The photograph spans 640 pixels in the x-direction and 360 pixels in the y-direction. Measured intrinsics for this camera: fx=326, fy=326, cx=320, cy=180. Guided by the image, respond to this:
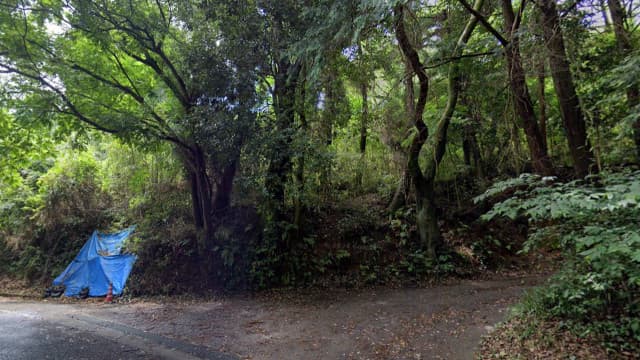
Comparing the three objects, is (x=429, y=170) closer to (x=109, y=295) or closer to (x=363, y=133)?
(x=363, y=133)

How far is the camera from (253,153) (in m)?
7.26

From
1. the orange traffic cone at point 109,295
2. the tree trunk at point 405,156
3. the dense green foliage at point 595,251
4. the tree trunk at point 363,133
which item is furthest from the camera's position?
the tree trunk at point 363,133

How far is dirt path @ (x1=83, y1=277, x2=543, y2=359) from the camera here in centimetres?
468

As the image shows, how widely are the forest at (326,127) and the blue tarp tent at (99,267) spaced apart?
1.92 feet

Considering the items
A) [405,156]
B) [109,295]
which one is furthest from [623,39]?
[109,295]

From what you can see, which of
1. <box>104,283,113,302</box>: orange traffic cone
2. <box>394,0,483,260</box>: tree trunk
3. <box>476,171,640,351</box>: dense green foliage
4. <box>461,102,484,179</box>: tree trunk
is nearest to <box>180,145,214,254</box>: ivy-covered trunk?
<box>104,283,113,302</box>: orange traffic cone

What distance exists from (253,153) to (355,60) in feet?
10.2

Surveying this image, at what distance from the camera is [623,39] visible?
5188 millimetres

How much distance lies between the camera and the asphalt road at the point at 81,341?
4.86m

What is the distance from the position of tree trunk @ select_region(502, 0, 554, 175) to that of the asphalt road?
6687 millimetres

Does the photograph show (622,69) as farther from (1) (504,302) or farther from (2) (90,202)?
(2) (90,202)

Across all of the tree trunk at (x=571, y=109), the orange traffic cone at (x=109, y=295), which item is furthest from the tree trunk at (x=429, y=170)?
the orange traffic cone at (x=109, y=295)

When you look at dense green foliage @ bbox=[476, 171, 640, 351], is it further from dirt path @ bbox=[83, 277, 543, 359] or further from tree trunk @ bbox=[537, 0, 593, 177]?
tree trunk @ bbox=[537, 0, 593, 177]

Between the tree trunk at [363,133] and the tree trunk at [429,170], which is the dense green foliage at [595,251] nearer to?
the tree trunk at [429,170]
